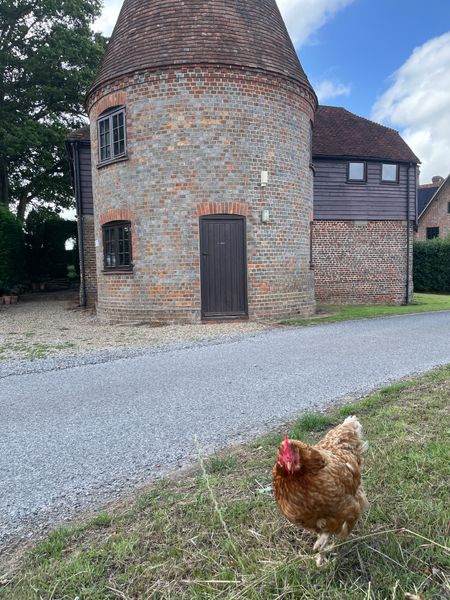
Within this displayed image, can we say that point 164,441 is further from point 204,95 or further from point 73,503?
point 204,95

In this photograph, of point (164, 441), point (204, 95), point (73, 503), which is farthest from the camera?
point (204, 95)

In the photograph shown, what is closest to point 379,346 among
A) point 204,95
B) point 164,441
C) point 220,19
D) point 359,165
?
point 164,441

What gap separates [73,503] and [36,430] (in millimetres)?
1509

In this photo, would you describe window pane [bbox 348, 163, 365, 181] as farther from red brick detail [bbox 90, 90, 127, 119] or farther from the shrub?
the shrub

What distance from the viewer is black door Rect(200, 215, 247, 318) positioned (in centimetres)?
1100

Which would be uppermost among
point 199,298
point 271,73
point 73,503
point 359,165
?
point 271,73

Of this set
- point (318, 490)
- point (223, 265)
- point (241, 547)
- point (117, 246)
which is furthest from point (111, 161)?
point (318, 490)

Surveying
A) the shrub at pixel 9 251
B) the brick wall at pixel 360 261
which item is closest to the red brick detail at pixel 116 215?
the shrub at pixel 9 251

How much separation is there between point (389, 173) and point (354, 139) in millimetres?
1928

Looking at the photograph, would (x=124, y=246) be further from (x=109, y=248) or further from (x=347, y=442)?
(x=347, y=442)

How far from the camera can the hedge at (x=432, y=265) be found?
75.0 feet

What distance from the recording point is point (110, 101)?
11.5 m

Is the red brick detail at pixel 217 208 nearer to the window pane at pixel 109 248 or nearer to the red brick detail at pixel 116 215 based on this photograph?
the red brick detail at pixel 116 215

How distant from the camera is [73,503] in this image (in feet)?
9.46
